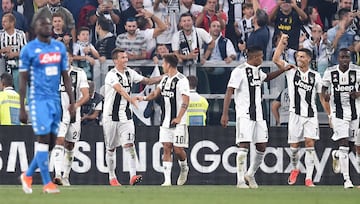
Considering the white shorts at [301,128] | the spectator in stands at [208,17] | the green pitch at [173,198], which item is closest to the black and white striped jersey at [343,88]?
the white shorts at [301,128]

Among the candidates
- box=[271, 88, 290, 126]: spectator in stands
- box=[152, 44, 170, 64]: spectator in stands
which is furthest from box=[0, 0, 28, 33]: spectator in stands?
box=[271, 88, 290, 126]: spectator in stands

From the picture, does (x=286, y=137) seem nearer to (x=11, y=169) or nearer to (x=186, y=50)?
(x=186, y=50)

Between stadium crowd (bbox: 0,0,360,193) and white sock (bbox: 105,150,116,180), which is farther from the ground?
stadium crowd (bbox: 0,0,360,193)

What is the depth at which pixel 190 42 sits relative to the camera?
24.6 m

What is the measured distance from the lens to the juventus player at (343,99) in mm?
21578

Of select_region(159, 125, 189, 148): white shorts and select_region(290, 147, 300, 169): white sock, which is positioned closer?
select_region(159, 125, 189, 148): white shorts

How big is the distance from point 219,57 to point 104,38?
8.05 ft

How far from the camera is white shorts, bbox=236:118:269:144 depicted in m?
20.5

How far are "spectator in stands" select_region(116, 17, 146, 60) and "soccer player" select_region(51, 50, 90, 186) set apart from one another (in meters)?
2.59

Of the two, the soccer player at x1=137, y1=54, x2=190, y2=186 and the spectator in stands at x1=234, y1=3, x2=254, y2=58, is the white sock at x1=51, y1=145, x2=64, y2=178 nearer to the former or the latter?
the soccer player at x1=137, y1=54, x2=190, y2=186

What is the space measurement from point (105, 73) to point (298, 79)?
429 cm

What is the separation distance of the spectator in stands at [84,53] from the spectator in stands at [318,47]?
455 centimetres

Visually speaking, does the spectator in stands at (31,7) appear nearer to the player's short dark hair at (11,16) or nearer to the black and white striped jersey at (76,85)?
the player's short dark hair at (11,16)

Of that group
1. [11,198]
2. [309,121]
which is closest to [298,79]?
[309,121]
